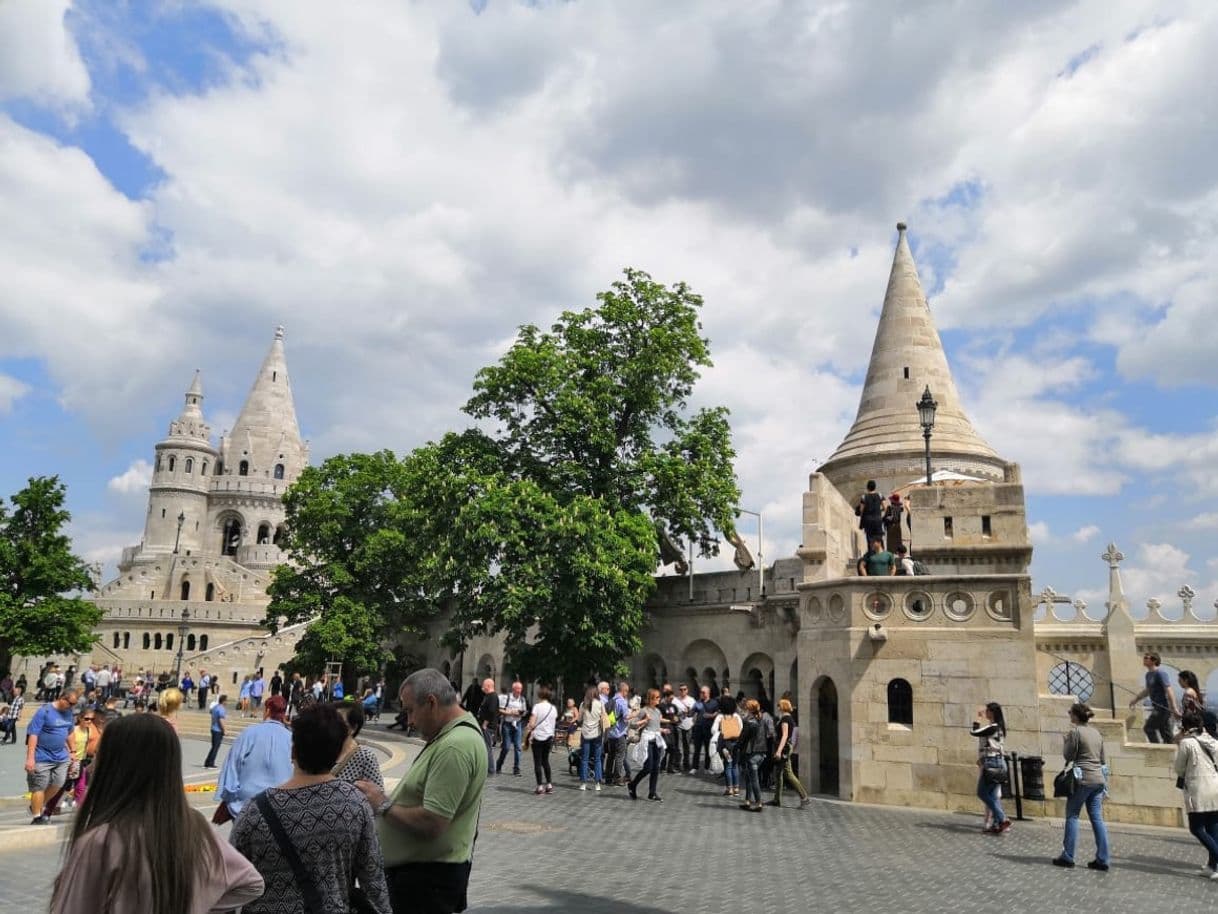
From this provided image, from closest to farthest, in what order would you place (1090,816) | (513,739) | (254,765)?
(254,765), (1090,816), (513,739)

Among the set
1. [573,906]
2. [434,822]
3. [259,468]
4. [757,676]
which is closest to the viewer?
[434,822]

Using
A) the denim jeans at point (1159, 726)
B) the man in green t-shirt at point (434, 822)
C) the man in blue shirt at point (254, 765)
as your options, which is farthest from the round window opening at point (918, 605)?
the man in green t-shirt at point (434, 822)

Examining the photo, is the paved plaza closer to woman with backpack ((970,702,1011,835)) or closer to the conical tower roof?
woman with backpack ((970,702,1011,835))

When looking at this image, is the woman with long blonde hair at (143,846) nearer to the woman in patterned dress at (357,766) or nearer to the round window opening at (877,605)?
the woman in patterned dress at (357,766)

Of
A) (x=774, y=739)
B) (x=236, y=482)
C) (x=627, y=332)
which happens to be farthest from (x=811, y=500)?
(x=236, y=482)

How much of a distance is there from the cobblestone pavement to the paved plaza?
0.02 meters

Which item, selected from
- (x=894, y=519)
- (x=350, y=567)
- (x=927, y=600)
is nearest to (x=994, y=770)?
(x=927, y=600)

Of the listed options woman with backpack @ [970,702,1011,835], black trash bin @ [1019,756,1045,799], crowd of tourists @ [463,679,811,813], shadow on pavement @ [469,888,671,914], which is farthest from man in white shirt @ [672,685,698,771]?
shadow on pavement @ [469,888,671,914]

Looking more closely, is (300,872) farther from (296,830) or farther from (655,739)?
(655,739)

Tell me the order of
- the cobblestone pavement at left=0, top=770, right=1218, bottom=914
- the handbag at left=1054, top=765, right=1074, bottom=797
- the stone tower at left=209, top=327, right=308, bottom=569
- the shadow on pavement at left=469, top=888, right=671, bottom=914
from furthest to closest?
1. the stone tower at left=209, top=327, right=308, bottom=569
2. the handbag at left=1054, top=765, right=1074, bottom=797
3. the cobblestone pavement at left=0, top=770, right=1218, bottom=914
4. the shadow on pavement at left=469, top=888, right=671, bottom=914

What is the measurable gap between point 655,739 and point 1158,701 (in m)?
7.58

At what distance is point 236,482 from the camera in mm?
83125

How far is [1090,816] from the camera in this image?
9664 mm

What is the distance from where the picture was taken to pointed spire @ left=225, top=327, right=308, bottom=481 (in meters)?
85.2
